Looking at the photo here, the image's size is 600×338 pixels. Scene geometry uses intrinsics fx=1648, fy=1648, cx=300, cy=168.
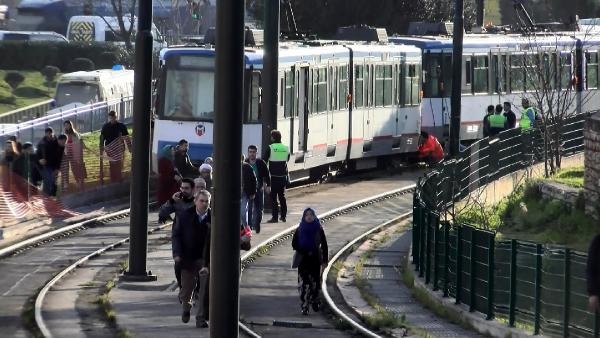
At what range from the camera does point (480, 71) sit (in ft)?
141

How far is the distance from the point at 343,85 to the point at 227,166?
2521 centimetres

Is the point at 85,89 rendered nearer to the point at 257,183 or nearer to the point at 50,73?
the point at 50,73

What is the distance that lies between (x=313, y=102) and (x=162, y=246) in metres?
9.72

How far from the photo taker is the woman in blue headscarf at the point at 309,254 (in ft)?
63.9

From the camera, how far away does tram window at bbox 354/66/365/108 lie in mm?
37594

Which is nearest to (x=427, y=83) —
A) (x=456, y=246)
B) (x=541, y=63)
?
(x=541, y=63)

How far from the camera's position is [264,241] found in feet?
86.7

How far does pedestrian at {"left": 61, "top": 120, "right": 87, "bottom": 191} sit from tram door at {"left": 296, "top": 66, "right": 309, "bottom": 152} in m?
4.78

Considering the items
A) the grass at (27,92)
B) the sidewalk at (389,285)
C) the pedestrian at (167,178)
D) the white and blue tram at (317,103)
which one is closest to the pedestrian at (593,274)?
the sidewalk at (389,285)

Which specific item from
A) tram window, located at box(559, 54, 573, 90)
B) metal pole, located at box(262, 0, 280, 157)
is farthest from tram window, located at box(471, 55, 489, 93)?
metal pole, located at box(262, 0, 280, 157)

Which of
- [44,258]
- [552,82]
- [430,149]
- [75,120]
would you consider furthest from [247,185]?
[552,82]

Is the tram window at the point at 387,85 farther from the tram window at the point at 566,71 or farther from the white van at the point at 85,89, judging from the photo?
the white van at the point at 85,89

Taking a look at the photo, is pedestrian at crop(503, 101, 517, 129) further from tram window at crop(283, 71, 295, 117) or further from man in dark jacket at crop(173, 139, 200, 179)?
man in dark jacket at crop(173, 139, 200, 179)

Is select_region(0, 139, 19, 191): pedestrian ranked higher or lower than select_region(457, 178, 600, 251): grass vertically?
higher
